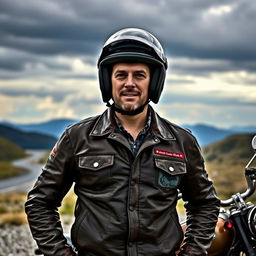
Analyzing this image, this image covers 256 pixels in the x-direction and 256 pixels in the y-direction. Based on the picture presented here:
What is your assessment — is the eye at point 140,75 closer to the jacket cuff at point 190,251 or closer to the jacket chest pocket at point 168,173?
the jacket chest pocket at point 168,173

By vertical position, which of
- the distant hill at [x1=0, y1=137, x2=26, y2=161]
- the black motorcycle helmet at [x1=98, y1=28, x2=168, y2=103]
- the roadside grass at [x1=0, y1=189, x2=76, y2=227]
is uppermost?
the black motorcycle helmet at [x1=98, y1=28, x2=168, y2=103]

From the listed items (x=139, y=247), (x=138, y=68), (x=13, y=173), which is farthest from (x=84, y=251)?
(x=13, y=173)

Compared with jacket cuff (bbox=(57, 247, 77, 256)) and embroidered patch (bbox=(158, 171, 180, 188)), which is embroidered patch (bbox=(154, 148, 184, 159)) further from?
jacket cuff (bbox=(57, 247, 77, 256))

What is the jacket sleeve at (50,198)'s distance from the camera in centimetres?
351

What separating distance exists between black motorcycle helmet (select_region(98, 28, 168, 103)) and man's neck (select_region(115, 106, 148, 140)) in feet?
0.45

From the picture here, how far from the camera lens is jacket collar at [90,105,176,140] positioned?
11.5 ft

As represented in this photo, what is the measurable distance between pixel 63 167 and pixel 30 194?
28cm

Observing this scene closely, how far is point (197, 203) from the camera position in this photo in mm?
3826

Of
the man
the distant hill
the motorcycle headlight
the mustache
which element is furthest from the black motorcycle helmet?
the distant hill

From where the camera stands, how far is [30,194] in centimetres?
361

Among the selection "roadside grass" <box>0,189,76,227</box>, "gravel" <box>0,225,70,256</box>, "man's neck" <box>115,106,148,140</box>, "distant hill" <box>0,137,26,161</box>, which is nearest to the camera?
"man's neck" <box>115,106,148,140</box>

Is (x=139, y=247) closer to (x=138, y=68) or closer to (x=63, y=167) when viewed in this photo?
(x=63, y=167)

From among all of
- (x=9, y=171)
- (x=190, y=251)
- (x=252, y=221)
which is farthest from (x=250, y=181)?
(x=9, y=171)

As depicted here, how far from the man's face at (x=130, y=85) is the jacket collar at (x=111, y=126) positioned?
11 centimetres
